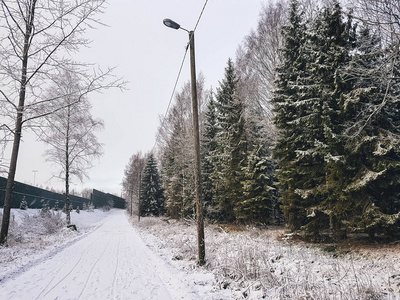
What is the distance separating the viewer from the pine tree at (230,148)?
16000 mm

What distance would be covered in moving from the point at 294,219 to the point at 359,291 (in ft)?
24.5

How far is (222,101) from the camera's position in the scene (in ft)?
61.8

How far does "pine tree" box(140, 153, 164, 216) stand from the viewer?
3906 cm

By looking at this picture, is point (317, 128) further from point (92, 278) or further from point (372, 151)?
point (92, 278)

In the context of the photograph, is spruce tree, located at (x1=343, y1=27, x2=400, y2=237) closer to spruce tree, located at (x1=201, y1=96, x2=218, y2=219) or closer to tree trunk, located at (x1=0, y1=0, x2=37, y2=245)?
spruce tree, located at (x1=201, y1=96, x2=218, y2=219)

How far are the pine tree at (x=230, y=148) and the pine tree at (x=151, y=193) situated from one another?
73.7ft

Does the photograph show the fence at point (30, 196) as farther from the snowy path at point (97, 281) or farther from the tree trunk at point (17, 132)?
the snowy path at point (97, 281)

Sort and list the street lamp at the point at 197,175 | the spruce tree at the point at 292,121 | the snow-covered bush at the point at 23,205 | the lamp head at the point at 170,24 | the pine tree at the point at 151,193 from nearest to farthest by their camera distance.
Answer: the street lamp at the point at 197,175, the lamp head at the point at 170,24, the spruce tree at the point at 292,121, the snow-covered bush at the point at 23,205, the pine tree at the point at 151,193

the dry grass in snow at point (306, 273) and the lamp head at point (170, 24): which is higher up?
the lamp head at point (170, 24)

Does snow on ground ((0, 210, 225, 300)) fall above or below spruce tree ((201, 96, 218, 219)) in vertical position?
below

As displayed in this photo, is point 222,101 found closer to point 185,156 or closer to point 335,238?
point 185,156

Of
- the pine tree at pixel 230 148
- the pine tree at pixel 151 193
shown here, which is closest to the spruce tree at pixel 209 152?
the pine tree at pixel 230 148

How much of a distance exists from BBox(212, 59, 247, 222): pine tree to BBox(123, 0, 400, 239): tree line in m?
0.08

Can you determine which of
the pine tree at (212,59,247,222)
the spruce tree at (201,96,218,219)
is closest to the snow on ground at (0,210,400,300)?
the pine tree at (212,59,247,222)
